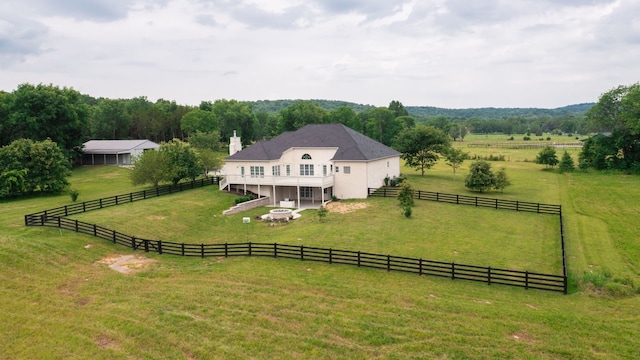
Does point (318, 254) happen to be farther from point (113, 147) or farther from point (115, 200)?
point (113, 147)

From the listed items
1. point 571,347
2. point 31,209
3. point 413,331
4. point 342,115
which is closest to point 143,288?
point 413,331

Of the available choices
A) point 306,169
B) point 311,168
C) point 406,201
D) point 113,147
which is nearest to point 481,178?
point 406,201

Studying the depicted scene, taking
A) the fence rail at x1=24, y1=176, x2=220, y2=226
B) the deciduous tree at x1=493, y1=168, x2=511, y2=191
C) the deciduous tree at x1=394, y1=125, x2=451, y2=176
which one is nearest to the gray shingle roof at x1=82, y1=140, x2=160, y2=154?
the fence rail at x1=24, y1=176, x2=220, y2=226

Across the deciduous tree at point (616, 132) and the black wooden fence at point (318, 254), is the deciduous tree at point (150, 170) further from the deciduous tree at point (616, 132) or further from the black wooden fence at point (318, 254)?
the deciduous tree at point (616, 132)

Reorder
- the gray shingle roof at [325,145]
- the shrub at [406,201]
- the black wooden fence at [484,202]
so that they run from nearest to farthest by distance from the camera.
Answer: the shrub at [406,201] → the black wooden fence at [484,202] → the gray shingle roof at [325,145]

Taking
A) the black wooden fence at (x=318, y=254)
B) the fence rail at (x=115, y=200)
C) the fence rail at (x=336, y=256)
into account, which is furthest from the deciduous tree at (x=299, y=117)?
the fence rail at (x=336, y=256)
